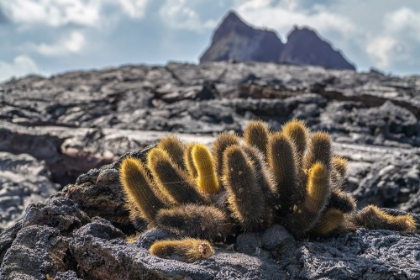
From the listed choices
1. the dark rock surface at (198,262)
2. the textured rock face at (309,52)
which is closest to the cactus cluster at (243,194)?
the dark rock surface at (198,262)

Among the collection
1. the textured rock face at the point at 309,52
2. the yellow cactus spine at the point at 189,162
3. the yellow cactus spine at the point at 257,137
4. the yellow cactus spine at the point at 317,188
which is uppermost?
the textured rock face at the point at 309,52

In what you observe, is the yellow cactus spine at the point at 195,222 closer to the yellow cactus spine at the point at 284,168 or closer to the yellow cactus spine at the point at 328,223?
the yellow cactus spine at the point at 284,168

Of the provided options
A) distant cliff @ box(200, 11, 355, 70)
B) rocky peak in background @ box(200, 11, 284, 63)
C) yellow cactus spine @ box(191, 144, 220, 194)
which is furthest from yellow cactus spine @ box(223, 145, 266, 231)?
distant cliff @ box(200, 11, 355, 70)

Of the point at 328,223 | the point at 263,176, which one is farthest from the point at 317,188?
the point at 263,176

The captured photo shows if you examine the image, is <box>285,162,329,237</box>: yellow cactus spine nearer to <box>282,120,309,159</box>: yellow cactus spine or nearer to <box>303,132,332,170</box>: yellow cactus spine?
<box>303,132,332,170</box>: yellow cactus spine

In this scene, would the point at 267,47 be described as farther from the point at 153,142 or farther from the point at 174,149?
the point at 174,149

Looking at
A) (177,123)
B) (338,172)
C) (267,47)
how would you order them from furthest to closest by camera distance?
(267,47)
(177,123)
(338,172)
